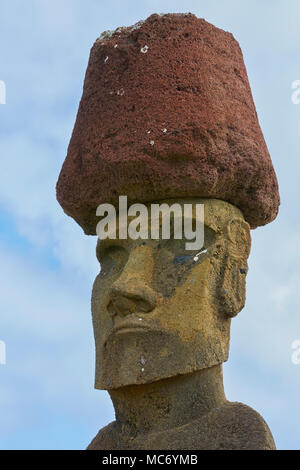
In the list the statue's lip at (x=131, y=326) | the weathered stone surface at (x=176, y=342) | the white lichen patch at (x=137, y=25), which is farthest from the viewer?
the white lichen patch at (x=137, y=25)

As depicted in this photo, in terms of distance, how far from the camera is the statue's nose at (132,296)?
17.5ft

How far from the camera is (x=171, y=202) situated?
18.6ft

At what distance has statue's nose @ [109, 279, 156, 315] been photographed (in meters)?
5.33

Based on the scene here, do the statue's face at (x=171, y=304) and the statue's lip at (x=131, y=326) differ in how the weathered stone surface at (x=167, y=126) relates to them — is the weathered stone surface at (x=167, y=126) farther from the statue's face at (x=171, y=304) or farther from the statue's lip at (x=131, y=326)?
the statue's lip at (x=131, y=326)

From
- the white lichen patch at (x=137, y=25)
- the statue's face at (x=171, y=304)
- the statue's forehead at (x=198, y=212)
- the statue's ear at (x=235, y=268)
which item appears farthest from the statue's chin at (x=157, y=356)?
the white lichen patch at (x=137, y=25)

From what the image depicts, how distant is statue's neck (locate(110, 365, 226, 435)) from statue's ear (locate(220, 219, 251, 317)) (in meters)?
0.48

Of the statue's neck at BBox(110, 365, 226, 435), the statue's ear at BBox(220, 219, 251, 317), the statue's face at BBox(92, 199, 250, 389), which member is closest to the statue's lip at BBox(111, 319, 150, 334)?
the statue's face at BBox(92, 199, 250, 389)

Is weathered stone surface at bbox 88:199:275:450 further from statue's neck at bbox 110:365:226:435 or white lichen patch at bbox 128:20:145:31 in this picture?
white lichen patch at bbox 128:20:145:31

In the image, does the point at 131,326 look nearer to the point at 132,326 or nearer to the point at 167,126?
the point at 132,326

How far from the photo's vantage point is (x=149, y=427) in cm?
536

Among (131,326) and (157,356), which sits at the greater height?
(131,326)

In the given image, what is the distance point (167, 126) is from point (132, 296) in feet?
4.13

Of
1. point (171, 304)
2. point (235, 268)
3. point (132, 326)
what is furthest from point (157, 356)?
point (235, 268)
